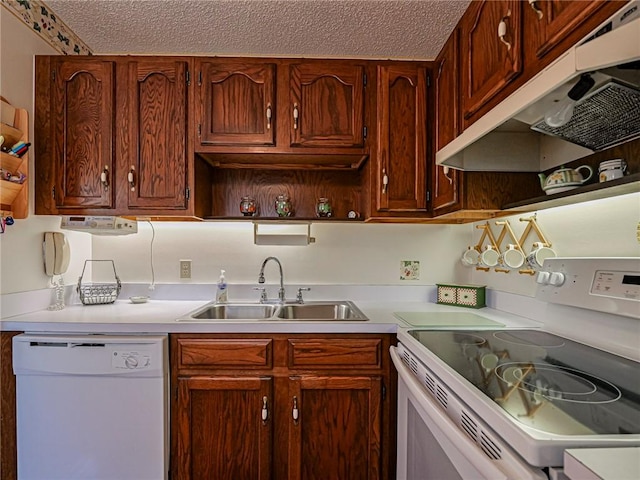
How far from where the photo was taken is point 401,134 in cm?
176

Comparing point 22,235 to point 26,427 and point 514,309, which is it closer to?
point 26,427

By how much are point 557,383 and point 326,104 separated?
150 centimetres

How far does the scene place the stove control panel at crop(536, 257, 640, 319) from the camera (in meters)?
1.04

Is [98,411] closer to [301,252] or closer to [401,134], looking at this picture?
[301,252]

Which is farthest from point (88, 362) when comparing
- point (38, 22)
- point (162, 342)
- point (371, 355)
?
point (38, 22)

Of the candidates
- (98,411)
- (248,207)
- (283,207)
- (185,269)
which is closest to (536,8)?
(283,207)

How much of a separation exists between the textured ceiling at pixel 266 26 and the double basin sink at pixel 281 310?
1.47 metres

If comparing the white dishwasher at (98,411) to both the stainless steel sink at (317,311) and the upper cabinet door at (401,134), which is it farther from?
the upper cabinet door at (401,134)

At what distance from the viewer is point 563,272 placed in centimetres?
130

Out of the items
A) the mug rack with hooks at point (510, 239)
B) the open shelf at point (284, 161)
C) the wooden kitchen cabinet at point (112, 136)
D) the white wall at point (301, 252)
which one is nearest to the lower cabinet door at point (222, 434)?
the white wall at point (301, 252)

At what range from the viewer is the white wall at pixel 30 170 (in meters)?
1.52

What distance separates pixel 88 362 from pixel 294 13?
72.4 inches

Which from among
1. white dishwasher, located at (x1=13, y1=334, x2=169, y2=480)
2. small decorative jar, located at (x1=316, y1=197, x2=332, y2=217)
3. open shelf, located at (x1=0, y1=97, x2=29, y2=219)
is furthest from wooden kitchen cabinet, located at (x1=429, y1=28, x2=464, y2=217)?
open shelf, located at (x1=0, y1=97, x2=29, y2=219)

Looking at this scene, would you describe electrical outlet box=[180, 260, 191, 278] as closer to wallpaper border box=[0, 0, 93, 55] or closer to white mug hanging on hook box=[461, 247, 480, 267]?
wallpaper border box=[0, 0, 93, 55]
